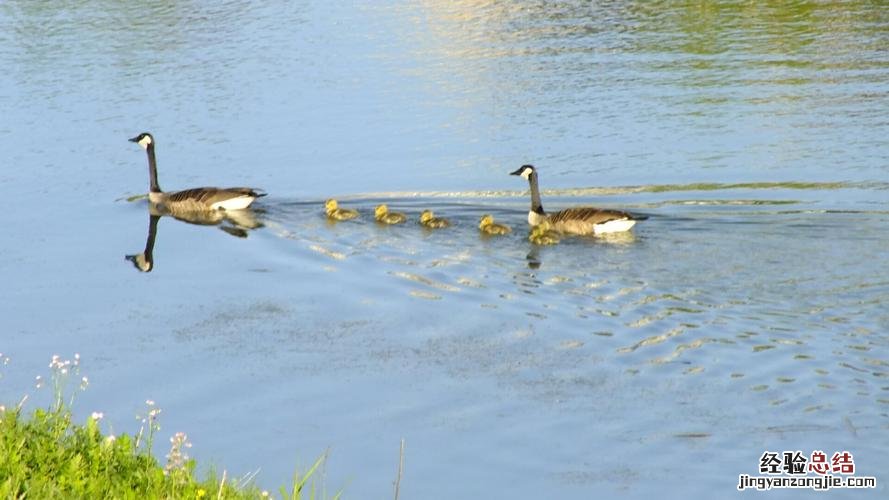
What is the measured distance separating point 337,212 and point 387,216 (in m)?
0.78

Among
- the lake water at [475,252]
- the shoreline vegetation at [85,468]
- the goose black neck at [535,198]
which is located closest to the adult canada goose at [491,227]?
the lake water at [475,252]

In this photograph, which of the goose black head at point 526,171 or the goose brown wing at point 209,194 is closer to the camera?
the goose black head at point 526,171

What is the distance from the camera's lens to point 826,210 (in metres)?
19.4

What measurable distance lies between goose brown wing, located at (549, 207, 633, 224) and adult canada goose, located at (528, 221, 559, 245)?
0.13 metres

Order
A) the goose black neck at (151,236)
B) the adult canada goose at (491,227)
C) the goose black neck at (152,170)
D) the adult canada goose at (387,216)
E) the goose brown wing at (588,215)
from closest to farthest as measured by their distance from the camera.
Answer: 1. the goose brown wing at (588,215)
2. the adult canada goose at (491,227)
3. the goose black neck at (151,236)
4. the adult canada goose at (387,216)
5. the goose black neck at (152,170)

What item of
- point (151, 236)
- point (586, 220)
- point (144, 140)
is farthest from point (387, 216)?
point (144, 140)

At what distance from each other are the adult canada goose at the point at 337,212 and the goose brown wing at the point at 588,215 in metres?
2.77

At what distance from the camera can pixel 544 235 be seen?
62.6 feet

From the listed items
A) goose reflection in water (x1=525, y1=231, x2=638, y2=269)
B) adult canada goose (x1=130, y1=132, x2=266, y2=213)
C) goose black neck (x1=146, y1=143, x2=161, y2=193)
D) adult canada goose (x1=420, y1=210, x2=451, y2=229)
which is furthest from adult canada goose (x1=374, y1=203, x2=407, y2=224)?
goose black neck (x1=146, y1=143, x2=161, y2=193)

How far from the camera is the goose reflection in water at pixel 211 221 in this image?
2036 centimetres

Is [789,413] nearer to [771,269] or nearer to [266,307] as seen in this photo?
[771,269]

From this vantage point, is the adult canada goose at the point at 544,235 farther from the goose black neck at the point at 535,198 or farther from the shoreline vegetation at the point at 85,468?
the shoreline vegetation at the point at 85,468

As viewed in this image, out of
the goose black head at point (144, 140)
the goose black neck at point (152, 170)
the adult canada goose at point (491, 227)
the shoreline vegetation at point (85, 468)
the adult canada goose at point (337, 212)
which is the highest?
the goose black head at point (144, 140)

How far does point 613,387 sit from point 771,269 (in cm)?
431
